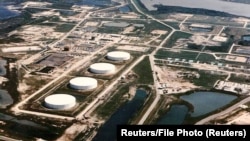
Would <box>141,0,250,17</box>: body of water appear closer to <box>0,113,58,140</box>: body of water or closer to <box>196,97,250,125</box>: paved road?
A: <box>196,97,250,125</box>: paved road

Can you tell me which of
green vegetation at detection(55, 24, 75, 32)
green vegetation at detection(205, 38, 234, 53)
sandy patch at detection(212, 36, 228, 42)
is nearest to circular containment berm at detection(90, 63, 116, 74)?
green vegetation at detection(205, 38, 234, 53)

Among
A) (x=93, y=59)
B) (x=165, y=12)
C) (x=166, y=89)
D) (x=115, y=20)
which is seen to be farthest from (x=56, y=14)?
(x=166, y=89)

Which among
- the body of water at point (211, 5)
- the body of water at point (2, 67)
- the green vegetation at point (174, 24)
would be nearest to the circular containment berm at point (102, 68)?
the body of water at point (2, 67)

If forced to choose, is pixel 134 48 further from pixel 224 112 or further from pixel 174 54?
pixel 224 112

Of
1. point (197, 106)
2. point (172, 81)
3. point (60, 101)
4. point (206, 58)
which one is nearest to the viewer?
point (60, 101)

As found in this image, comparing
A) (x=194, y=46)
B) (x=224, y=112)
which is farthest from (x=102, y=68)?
(x=194, y=46)

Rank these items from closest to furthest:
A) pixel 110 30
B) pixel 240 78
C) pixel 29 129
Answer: pixel 29 129 < pixel 240 78 < pixel 110 30
